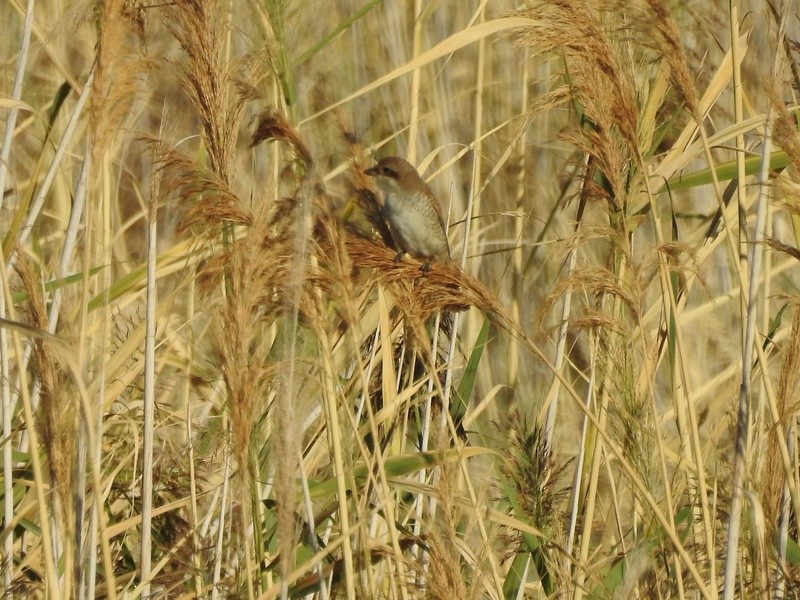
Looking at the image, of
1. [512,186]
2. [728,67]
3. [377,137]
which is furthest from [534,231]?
[728,67]

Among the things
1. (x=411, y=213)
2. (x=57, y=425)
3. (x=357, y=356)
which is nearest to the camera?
(x=57, y=425)

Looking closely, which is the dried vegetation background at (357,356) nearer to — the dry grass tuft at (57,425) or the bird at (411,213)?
the dry grass tuft at (57,425)

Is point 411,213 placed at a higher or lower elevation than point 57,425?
higher

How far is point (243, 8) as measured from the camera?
4.25 m

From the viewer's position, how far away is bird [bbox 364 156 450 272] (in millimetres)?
3910

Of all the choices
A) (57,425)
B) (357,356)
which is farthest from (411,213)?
(57,425)

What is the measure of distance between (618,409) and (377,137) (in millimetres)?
2804

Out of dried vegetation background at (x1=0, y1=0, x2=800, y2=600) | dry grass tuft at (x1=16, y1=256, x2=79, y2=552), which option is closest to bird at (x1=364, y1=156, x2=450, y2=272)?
dried vegetation background at (x1=0, y1=0, x2=800, y2=600)

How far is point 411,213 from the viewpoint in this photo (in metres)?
Answer: 4.11

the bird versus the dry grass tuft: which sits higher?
the bird

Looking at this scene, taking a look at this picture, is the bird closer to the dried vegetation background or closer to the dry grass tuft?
the dried vegetation background

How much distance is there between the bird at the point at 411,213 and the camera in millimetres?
3910

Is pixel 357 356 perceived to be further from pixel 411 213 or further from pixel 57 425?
pixel 411 213

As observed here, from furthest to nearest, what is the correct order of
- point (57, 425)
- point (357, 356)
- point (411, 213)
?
point (411, 213) < point (357, 356) < point (57, 425)
